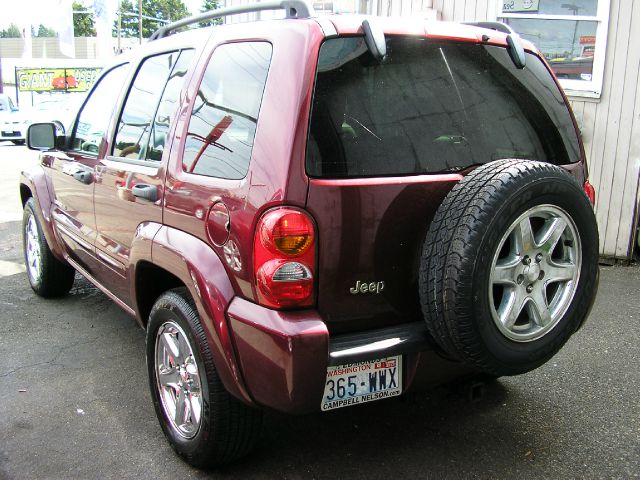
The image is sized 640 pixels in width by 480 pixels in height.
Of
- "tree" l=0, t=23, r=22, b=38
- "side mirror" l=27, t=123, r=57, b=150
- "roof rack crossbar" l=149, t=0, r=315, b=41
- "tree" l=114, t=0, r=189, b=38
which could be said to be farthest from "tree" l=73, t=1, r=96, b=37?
"roof rack crossbar" l=149, t=0, r=315, b=41

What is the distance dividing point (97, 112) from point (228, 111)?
5.59 ft

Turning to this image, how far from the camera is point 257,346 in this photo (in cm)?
225

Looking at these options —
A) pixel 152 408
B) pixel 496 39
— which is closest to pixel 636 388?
pixel 496 39

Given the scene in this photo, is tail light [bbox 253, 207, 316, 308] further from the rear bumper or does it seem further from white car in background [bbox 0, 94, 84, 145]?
white car in background [bbox 0, 94, 84, 145]

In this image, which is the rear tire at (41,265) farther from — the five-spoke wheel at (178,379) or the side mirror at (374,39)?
the side mirror at (374,39)

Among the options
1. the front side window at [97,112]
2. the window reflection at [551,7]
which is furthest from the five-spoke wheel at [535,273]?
the window reflection at [551,7]

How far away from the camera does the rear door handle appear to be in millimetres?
2836

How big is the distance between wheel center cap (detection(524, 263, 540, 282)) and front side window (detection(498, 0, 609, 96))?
4.06 meters

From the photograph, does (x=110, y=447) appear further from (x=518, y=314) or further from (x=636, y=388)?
(x=636, y=388)

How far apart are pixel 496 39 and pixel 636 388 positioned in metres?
2.05

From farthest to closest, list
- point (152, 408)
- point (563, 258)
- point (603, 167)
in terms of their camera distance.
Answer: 1. point (603, 167)
2. point (152, 408)
3. point (563, 258)

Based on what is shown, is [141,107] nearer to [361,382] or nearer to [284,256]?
[284,256]

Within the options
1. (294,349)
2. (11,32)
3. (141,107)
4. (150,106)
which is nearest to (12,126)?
(141,107)

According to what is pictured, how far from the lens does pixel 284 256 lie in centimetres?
223
